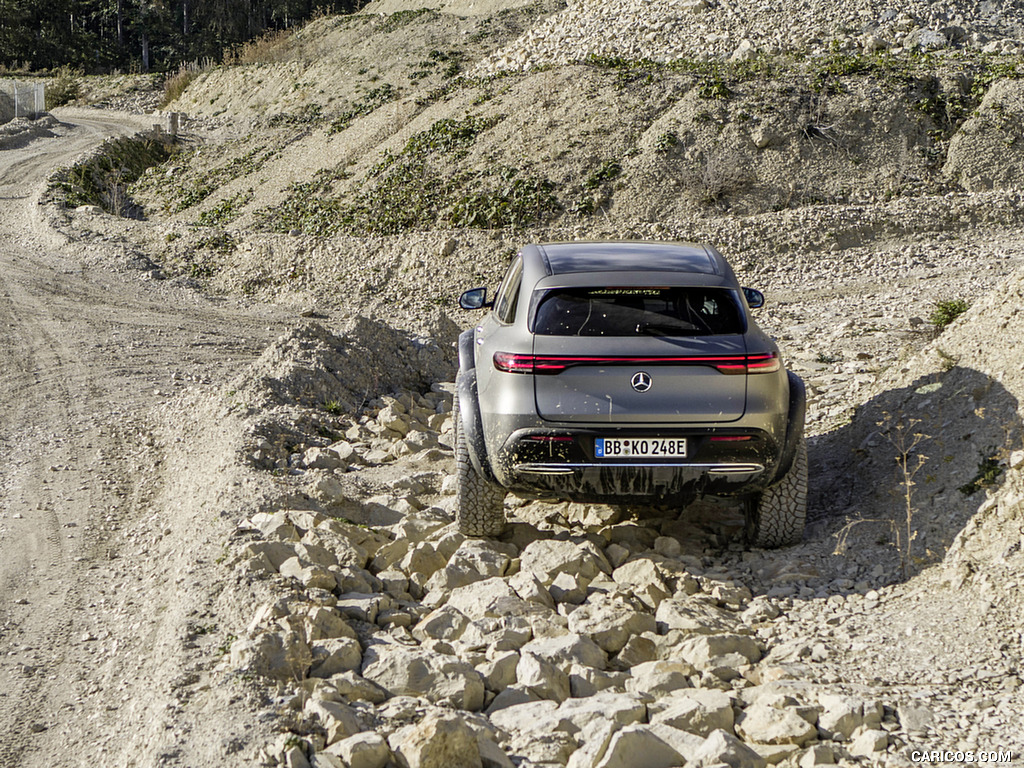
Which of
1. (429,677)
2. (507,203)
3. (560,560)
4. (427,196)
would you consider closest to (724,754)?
(429,677)

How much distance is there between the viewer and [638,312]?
5.31 metres

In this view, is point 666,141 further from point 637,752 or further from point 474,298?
point 637,752

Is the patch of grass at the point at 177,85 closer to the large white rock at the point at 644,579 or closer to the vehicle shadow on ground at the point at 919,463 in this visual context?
the vehicle shadow on ground at the point at 919,463

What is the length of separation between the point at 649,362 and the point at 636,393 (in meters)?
0.19

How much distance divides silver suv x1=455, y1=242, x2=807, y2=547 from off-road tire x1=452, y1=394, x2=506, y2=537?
10.5 inches

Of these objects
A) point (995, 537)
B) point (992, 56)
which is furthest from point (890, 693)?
point (992, 56)

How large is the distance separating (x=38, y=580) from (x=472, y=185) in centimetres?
1480

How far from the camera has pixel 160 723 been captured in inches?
162

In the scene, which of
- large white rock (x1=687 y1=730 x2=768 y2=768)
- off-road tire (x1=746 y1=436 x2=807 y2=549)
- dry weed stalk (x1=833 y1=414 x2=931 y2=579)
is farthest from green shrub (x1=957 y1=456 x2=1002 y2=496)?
large white rock (x1=687 y1=730 x2=768 y2=768)

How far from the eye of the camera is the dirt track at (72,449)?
4.89 metres

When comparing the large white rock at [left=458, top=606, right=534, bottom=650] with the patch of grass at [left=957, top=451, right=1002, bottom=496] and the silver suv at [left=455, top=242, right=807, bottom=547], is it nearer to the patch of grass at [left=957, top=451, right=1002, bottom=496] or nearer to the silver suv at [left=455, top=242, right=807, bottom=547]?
the silver suv at [left=455, top=242, right=807, bottom=547]

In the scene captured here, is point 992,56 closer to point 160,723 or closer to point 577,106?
point 577,106

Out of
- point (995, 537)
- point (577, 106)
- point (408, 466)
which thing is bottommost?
point (408, 466)

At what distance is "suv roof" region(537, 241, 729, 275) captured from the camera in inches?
219
